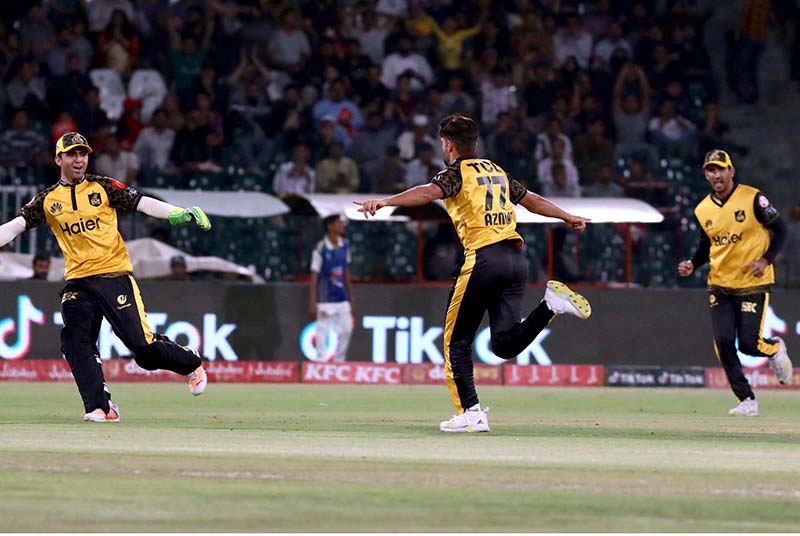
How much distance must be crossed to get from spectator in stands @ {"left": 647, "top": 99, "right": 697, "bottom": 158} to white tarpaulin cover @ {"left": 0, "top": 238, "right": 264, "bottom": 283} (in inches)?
253

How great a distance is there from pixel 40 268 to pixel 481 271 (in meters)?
9.94

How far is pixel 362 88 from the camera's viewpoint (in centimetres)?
2277

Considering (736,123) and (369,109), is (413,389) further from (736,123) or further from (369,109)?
(736,123)

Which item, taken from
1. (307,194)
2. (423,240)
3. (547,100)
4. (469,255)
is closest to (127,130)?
(307,194)

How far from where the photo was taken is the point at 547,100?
23109 mm

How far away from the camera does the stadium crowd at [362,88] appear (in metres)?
21.1

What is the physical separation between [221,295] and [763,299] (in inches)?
296

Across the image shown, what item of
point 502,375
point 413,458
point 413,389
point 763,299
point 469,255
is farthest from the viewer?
point 502,375

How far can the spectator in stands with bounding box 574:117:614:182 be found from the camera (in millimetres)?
21766

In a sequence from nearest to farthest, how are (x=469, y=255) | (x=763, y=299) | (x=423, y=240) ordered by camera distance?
(x=469, y=255), (x=763, y=299), (x=423, y=240)

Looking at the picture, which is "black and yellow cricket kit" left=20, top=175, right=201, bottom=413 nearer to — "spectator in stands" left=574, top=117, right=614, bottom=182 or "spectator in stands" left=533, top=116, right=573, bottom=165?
"spectator in stands" left=533, top=116, right=573, bottom=165

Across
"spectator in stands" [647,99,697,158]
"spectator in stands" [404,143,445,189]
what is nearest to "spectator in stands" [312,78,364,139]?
"spectator in stands" [404,143,445,189]

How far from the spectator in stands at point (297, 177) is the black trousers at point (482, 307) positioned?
1066 cm

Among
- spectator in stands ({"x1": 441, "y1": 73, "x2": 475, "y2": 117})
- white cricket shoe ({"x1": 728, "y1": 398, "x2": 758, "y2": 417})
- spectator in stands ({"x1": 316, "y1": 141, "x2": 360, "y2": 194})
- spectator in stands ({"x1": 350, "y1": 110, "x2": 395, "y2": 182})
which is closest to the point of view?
white cricket shoe ({"x1": 728, "y1": 398, "x2": 758, "y2": 417})
